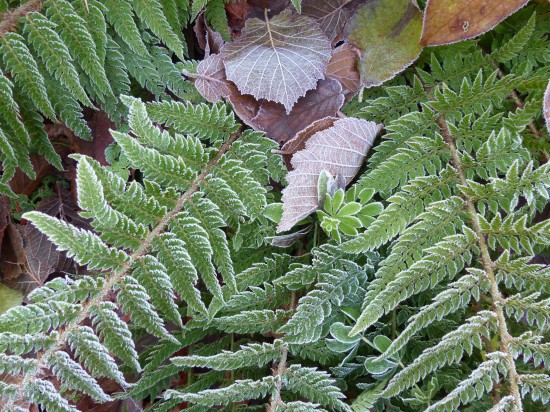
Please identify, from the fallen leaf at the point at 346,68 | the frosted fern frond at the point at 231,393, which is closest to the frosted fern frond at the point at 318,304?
the frosted fern frond at the point at 231,393

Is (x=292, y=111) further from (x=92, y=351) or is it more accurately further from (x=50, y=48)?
(x=92, y=351)

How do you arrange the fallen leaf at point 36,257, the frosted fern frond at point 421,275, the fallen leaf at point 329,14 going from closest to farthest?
the frosted fern frond at point 421,275, the fallen leaf at point 329,14, the fallen leaf at point 36,257

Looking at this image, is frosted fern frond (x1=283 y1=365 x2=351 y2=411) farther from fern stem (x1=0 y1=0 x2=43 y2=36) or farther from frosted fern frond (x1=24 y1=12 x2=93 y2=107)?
fern stem (x1=0 y1=0 x2=43 y2=36)

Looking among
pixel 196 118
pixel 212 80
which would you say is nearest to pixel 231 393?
pixel 196 118

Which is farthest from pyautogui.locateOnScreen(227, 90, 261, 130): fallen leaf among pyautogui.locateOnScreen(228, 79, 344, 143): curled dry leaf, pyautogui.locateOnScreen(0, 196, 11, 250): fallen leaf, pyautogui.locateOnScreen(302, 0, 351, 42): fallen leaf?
pyautogui.locateOnScreen(0, 196, 11, 250): fallen leaf

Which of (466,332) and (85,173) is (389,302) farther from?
(85,173)

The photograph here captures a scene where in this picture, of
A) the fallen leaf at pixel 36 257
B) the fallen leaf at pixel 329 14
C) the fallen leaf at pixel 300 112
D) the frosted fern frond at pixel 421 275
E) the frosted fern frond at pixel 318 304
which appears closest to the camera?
the frosted fern frond at pixel 421 275

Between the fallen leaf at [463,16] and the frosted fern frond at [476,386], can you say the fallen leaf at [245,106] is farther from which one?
the frosted fern frond at [476,386]
